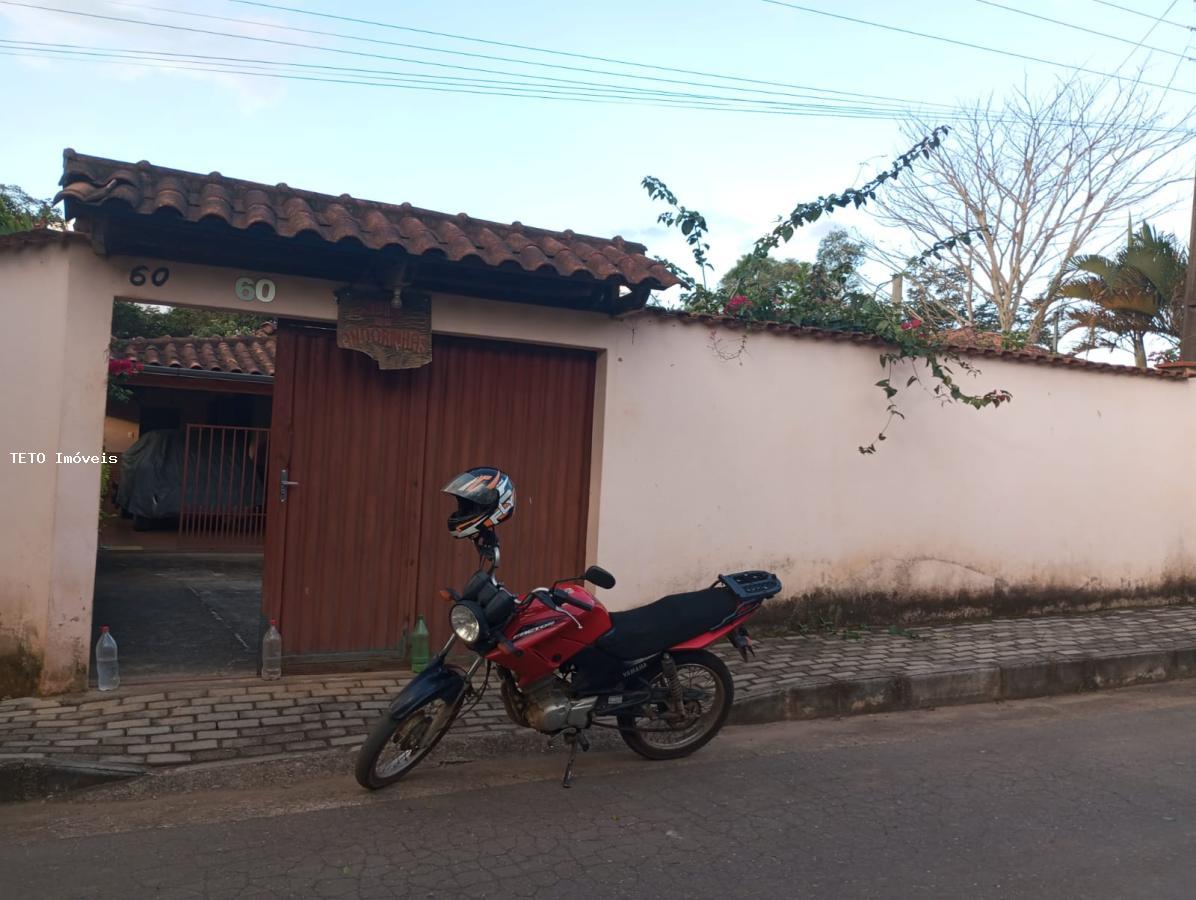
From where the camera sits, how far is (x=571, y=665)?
15.9ft

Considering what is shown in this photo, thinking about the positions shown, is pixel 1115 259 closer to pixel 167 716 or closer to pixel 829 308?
pixel 829 308

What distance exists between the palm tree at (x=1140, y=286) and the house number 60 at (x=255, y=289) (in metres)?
10.4

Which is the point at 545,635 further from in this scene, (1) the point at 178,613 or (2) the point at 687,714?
(1) the point at 178,613

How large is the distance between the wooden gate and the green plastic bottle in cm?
18

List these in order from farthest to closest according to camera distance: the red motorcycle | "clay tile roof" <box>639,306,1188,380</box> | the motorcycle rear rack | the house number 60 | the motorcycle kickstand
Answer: "clay tile roof" <box>639,306,1188,380</box>, the house number 60, the motorcycle rear rack, the motorcycle kickstand, the red motorcycle

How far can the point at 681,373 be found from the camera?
733 cm

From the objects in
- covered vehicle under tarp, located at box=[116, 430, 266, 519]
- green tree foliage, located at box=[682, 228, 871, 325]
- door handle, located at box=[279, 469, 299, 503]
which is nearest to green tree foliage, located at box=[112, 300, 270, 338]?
covered vehicle under tarp, located at box=[116, 430, 266, 519]

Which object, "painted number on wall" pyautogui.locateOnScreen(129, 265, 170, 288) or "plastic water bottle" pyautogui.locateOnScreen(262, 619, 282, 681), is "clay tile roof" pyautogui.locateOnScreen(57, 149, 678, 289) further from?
"plastic water bottle" pyautogui.locateOnScreen(262, 619, 282, 681)

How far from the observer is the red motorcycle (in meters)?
4.49

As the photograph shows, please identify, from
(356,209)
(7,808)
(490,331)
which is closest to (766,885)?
(7,808)

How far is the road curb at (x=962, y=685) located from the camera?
6.07 m

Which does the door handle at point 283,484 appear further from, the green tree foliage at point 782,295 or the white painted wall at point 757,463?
the green tree foliage at point 782,295

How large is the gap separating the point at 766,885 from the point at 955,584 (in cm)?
562

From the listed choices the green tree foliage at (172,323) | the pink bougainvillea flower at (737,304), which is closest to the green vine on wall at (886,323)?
the pink bougainvillea flower at (737,304)
